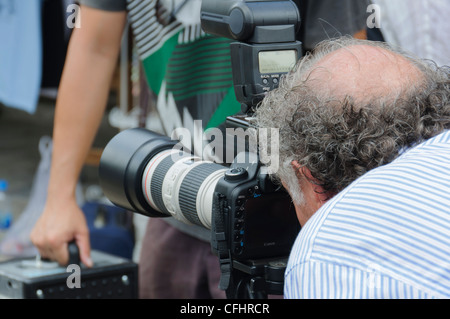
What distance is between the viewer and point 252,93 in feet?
3.55

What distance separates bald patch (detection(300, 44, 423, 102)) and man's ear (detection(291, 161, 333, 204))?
0.11m

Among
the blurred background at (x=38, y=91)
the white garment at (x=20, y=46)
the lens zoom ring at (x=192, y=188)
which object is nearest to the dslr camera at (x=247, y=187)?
the lens zoom ring at (x=192, y=188)

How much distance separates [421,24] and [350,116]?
111 cm

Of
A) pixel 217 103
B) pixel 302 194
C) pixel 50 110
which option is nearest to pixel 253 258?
Answer: pixel 302 194

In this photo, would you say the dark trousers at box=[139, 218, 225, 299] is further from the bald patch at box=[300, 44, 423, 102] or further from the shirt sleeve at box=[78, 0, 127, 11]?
the bald patch at box=[300, 44, 423, 102]

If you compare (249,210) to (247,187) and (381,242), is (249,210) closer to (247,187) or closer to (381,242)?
(247,187)

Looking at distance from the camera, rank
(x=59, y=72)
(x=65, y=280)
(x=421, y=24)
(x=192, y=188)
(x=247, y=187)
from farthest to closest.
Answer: (x=59, y=72) < (x=421, y=24) < (x=65, y=280) < (x=192, y=188) < (x=247, y=187)

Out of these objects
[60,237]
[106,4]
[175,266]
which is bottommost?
[175,266]

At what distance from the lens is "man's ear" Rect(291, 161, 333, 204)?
918 millimetres

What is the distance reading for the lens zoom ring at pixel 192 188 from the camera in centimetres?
113

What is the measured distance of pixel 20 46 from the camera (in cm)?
330

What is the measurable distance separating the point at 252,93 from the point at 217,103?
464 mm

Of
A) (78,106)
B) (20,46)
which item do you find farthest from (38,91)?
(78,106)
